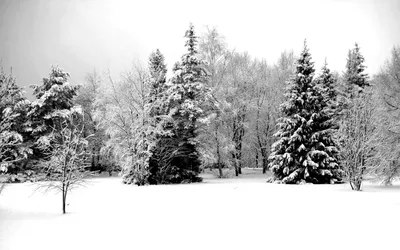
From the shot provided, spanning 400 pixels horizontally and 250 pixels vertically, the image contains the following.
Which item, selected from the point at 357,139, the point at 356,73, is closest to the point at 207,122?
the point at 357,139

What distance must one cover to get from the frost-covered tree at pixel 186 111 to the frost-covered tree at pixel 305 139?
6391 millimetres

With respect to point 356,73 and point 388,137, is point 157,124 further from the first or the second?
point 356,73

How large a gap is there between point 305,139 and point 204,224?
1549 cm

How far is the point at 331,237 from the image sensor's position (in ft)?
22.3

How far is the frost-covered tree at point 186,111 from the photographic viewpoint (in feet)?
69.1

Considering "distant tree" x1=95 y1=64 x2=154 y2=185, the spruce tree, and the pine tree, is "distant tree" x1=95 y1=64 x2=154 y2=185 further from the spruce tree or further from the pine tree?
the pine tree

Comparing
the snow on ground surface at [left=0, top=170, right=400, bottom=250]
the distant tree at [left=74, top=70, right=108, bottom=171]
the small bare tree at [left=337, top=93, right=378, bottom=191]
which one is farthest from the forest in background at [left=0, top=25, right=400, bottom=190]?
the distant tree at [left=74, top=70, right=108, bottom=171]

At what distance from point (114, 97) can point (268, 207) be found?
48.7 ft

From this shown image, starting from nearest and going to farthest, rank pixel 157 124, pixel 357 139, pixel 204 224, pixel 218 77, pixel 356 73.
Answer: pixel 204 224 → pixel 357 139 → pixel 157 124 → pixel 356 73 → pixel 218 77

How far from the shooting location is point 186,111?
21.1 m

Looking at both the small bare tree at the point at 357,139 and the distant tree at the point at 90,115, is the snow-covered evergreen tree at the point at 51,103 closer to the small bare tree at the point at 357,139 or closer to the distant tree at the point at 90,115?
the distant tree at the point at 90,115

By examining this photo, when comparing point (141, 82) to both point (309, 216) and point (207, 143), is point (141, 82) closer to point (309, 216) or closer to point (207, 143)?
point (207, 143)

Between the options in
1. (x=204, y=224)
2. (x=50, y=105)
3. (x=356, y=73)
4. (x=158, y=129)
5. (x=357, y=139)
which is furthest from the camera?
(x=50, y=105)

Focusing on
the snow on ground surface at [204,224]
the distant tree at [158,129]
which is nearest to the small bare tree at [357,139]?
the snow on ground surface at [204,224]
